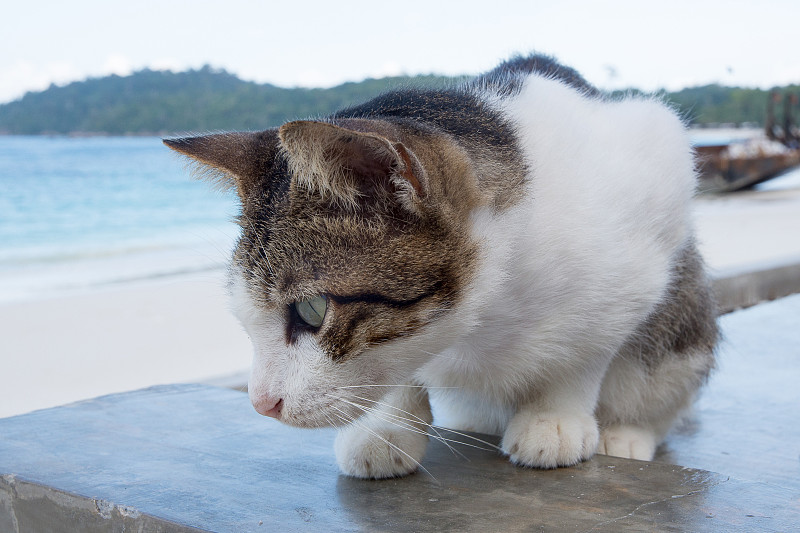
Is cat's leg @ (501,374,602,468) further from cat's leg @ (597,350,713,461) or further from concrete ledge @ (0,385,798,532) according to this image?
cat's leg @ (597,350,713,461)

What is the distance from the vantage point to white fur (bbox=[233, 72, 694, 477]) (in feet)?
5.22

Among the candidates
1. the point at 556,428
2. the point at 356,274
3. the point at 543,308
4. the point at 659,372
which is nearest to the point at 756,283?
the point at 659,372

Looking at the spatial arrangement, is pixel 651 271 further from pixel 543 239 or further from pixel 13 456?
pixel 13 456

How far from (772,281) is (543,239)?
14.4 feet

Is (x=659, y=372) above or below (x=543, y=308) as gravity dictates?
below

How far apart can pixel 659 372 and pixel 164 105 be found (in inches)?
914

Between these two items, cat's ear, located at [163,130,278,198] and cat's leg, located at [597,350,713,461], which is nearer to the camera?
cat's ear, located at [163,130,278,198]

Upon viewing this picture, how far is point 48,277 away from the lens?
33.2 ft

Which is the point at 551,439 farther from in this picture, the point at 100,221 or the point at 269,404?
the point at 100,221

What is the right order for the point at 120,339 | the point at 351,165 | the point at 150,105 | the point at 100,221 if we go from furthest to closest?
the point at 150,105 < the point at 100,221 < the point at 120,339 < the point at 351,165

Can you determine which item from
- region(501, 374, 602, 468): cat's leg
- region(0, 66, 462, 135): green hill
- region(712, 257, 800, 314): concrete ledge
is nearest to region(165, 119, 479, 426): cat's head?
Answer: region(501, 374, 602, 468): cat's leg

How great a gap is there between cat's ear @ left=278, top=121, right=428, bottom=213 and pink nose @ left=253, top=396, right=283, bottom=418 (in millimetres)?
415

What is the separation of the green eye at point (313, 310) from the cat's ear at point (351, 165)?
202 mm

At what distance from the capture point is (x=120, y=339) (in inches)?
250
